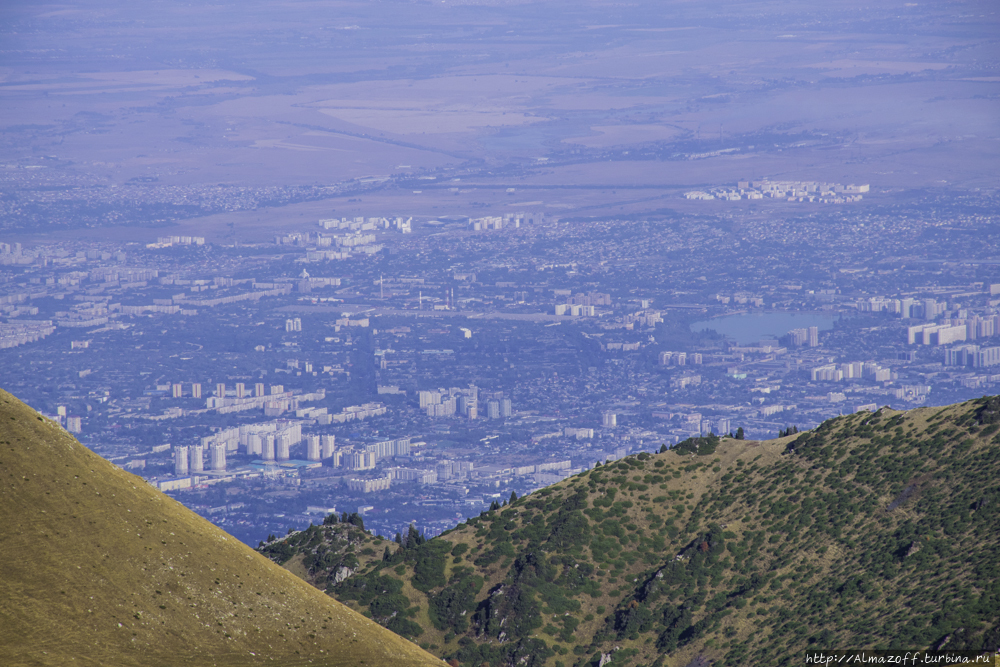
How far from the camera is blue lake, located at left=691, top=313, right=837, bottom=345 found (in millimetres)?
151250

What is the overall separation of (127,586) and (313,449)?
82.9 m

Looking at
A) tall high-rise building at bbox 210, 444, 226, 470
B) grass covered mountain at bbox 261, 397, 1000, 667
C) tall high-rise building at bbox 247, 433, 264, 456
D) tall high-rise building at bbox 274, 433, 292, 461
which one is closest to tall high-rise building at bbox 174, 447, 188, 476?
tall high-rise building at bbox 210, 444, 226, 470

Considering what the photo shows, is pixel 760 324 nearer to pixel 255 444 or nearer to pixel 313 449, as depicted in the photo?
pixel 313 449

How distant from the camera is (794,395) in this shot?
11969 cm

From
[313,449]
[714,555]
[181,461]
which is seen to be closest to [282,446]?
[313,449]

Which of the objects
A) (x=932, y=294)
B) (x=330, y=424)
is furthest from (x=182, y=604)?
(x=932, y=294)

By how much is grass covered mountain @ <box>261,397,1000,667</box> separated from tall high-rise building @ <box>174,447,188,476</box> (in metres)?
59.3

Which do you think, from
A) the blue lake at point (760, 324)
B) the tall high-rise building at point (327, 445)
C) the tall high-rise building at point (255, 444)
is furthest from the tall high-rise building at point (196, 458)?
the blue lake at point (760, 324)

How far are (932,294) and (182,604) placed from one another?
518 ft

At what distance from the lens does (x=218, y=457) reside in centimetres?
9931

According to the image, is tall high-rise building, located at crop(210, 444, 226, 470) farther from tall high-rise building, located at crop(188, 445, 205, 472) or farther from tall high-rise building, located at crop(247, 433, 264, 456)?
tall high-rise building, located at crop(247, 433, 264, 456)

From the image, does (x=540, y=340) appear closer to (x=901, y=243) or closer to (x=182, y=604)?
(x=901, y=243)

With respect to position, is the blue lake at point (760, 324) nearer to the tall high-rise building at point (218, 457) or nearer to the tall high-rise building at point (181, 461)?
the tall high-rise building at point (218, 457)

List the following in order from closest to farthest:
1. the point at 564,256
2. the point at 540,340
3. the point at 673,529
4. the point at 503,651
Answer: the point at 503,651 → the point at 673,529 → the point at 540,340 → the point at 564,256
